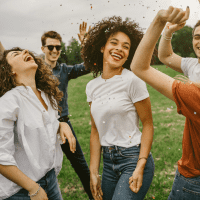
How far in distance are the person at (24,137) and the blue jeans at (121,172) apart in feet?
1.57

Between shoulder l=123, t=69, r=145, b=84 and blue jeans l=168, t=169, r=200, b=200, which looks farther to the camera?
shoulder l=123, t=69, r=145, b=84

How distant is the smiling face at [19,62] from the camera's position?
221 centimetres

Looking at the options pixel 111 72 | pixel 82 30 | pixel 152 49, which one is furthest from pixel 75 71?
pixel 152 49

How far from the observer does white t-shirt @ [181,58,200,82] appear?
2.03 m

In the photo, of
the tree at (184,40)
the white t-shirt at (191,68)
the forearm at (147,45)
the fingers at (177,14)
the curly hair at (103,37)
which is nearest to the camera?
the fingers at (177,14)

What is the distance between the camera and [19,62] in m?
2.24

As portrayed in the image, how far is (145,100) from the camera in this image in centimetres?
214

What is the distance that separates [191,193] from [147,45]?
1336mm

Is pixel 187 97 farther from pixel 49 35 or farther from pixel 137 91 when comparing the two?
pixel 49 35

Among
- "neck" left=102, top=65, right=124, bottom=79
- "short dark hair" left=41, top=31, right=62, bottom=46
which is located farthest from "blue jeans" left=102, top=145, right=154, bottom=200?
"short dark hair" left=41, top=31, right=62, bottom=46

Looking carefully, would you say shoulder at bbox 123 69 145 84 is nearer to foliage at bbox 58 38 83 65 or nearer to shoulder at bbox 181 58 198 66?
shoulder at bbox 181 58 198 66

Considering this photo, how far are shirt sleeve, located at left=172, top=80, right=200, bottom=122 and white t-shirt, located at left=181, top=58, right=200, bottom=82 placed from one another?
70 cm

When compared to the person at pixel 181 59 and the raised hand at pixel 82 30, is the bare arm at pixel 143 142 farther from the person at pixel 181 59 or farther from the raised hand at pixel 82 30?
the raised hand at pixel 82 30

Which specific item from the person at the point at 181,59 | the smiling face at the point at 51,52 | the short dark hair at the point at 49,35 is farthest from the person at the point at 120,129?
the short dark hair at the point at 49,35
